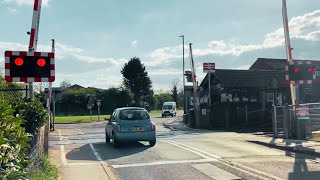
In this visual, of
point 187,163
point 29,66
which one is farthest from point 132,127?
point 29,66

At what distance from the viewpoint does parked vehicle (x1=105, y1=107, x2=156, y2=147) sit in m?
17.6

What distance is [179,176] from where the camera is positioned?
34.3 ft

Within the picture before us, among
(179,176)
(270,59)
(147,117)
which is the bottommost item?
(179,176)

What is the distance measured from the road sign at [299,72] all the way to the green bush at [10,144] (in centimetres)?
1263

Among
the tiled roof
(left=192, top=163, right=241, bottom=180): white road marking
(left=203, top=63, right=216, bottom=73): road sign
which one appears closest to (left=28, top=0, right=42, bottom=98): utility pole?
(left=192, top=163, right=241, bottom=180): white road marking

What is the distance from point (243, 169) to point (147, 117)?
24.6ft

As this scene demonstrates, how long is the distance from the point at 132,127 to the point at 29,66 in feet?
26.2

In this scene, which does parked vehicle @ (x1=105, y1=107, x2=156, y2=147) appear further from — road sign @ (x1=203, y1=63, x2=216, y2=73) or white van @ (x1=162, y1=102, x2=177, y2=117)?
white van @ (x1=162, y1=102, x2=177, y2=117)

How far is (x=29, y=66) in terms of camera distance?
400 inches

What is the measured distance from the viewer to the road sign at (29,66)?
9.93 meters

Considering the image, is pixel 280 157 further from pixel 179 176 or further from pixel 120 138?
pixel 120 138

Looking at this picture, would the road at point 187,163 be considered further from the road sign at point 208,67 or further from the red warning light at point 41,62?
the road sign at point 208,67

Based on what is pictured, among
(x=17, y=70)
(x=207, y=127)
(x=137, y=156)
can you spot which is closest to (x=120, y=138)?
(x=137, y=156)

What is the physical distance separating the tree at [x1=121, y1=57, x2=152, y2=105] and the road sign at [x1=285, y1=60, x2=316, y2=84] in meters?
83.0
